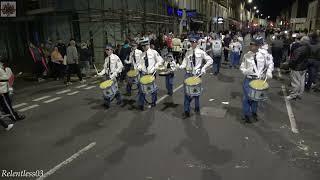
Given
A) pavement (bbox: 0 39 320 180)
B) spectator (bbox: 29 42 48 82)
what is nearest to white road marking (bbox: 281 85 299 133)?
pavement (bbox: 0 39 320 180)

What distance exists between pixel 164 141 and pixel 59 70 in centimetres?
1069

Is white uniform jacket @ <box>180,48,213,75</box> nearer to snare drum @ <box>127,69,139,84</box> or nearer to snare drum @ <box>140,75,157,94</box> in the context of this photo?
snare drum @ <box>140,75,157,94</box>

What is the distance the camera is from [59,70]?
16.4 metres

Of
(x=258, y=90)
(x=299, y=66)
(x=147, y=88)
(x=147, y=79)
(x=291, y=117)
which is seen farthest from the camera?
(x=299, y=66)

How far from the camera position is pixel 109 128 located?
851 centimetres

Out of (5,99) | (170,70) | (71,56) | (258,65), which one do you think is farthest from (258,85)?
(71,56)

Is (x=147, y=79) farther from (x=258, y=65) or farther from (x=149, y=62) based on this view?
(x=258, y=65)

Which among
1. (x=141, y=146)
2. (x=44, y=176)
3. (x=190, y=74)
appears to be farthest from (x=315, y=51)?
(x=44, y=176)

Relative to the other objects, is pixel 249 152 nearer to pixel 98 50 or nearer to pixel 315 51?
pixel 315 51

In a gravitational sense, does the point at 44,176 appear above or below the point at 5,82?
below

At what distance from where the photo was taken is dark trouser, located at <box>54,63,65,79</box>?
1619cm

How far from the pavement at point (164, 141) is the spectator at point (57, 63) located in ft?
13.8

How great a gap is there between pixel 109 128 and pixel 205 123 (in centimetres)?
261

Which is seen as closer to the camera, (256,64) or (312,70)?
(256,64)
